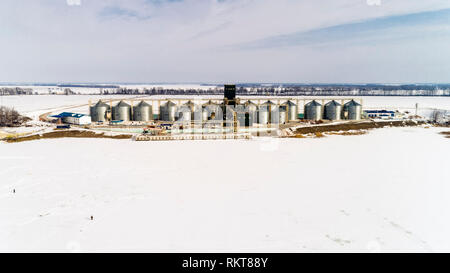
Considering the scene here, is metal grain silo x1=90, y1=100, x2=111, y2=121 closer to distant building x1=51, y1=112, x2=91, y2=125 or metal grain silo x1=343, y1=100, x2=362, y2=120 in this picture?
distant building x1=51, y1=112, x2=91, y2=125

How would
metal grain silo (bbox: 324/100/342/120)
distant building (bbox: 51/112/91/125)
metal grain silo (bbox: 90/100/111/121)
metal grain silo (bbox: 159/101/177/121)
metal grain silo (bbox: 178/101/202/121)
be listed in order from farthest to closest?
1. metal grain silo (bbox: 324/100/342/120)
2. metal grain silo (bbox: 90/100/111/121)
3. metal grain silo (bbox: 159/101/177/121)
4. metal grain silo (bbox: 178/101/202/121)
5. distant building (bbox: 51/112/91/125)

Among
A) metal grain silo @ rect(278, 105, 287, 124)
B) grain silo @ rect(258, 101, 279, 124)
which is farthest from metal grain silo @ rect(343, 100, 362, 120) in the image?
grain silo @ rect(258, 101, 279, 124)

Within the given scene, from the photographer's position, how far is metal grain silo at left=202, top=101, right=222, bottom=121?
31797 mm

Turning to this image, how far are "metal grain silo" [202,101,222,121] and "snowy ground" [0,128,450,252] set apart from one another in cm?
1155

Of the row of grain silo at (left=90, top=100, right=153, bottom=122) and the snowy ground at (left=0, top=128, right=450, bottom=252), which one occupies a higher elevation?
the row of grain silo at (left=90, top=100, right=153, bottom=122)

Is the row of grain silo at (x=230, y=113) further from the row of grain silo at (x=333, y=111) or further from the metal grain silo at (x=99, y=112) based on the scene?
the metal grain silo at (x=99, y=112)

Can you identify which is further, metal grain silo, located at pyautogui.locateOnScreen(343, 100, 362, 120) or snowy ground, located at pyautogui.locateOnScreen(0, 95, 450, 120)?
snowy ground, located at pyautogui.locateOnScreen(0, 95, 450, 120)

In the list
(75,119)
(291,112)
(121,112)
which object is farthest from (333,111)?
(75,119)

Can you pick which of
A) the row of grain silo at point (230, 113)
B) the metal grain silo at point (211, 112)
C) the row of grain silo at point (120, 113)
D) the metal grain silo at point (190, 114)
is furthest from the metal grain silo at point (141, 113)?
the metal grain silo at point (211, 112)

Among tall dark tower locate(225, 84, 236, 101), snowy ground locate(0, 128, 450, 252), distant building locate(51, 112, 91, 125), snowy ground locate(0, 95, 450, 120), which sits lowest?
snowy ground locate(0, 128, 450, 252)

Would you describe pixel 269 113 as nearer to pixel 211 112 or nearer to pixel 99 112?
pixel 211 112

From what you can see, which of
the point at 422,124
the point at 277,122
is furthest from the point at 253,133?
the point at 422,124

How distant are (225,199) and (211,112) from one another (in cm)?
2141

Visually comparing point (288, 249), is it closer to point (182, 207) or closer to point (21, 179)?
point (182, 207)
